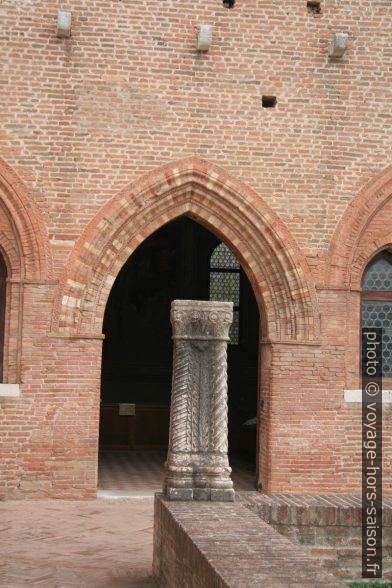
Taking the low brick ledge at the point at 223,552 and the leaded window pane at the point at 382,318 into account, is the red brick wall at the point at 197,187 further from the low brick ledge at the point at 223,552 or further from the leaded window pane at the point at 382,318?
the low brick ledge at the point at 223,552

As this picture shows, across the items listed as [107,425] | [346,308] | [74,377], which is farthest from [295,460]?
[107,425]

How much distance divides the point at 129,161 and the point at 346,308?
346 centimetres

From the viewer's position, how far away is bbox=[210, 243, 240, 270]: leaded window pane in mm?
20234

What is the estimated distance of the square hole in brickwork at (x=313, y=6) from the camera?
44.2 ft

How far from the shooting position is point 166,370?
20.0m

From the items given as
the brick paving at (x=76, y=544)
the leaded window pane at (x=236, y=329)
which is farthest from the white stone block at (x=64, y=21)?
the leaded window pane at (x=236, y=329)

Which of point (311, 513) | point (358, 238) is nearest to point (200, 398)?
point (311, 513)

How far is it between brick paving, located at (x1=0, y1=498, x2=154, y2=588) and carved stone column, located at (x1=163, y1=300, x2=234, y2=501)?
100cm

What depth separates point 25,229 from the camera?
495 inches

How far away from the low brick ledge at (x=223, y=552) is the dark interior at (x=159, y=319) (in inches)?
466

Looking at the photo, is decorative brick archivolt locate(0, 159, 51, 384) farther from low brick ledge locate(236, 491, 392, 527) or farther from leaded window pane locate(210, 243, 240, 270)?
leaded window pane locate(210, 243, 240, 270)

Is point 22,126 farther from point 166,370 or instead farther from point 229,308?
point 166,370

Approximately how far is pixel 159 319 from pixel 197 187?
291 inches

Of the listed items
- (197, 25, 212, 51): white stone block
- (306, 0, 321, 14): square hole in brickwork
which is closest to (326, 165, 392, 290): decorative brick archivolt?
(306, 0, 321, 14): square hole in brickwork
